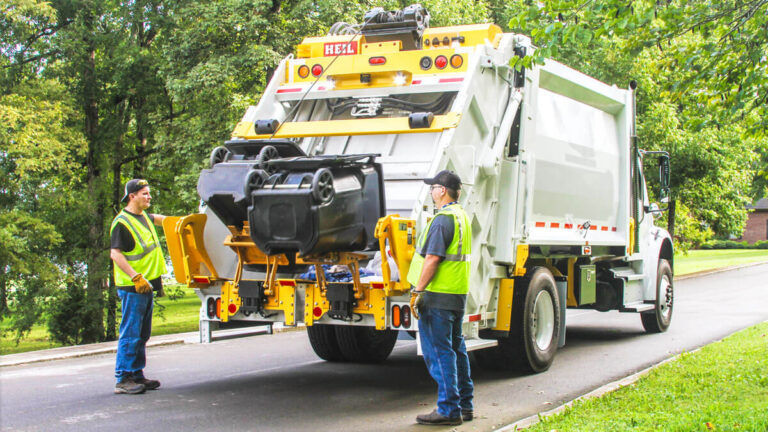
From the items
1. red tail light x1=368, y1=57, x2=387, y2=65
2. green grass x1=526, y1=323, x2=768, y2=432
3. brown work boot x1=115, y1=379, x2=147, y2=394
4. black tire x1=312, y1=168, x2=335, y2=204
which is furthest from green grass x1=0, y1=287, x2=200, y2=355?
black tire x1=312, y1=168, x2=335, y2=204

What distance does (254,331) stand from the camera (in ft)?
23.0

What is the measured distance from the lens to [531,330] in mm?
7734

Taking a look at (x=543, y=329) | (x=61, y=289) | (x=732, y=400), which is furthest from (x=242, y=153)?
(x=61, y=289)

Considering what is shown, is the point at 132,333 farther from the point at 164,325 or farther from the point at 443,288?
the point at 164,325

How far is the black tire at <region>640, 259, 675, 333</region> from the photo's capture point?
440 inches

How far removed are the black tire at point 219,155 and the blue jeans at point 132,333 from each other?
132 cm

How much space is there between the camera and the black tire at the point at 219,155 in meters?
6.55

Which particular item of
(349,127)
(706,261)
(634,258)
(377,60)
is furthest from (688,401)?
(706,261)

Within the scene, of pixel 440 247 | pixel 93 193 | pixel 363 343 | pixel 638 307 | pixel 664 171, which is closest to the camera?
pixel 440 247

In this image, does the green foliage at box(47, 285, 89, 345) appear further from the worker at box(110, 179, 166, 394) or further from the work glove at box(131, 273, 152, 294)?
the work glove at box(131, 273, 152, 294)

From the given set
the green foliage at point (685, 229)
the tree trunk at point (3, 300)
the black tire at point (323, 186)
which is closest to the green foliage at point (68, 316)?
the tree trunk at point (3, 300)

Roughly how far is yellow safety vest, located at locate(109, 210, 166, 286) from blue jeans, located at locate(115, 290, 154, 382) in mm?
156

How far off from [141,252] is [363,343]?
266cm

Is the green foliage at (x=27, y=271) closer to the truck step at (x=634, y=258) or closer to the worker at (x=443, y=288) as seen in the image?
the truck step at (x=634, y=258)
